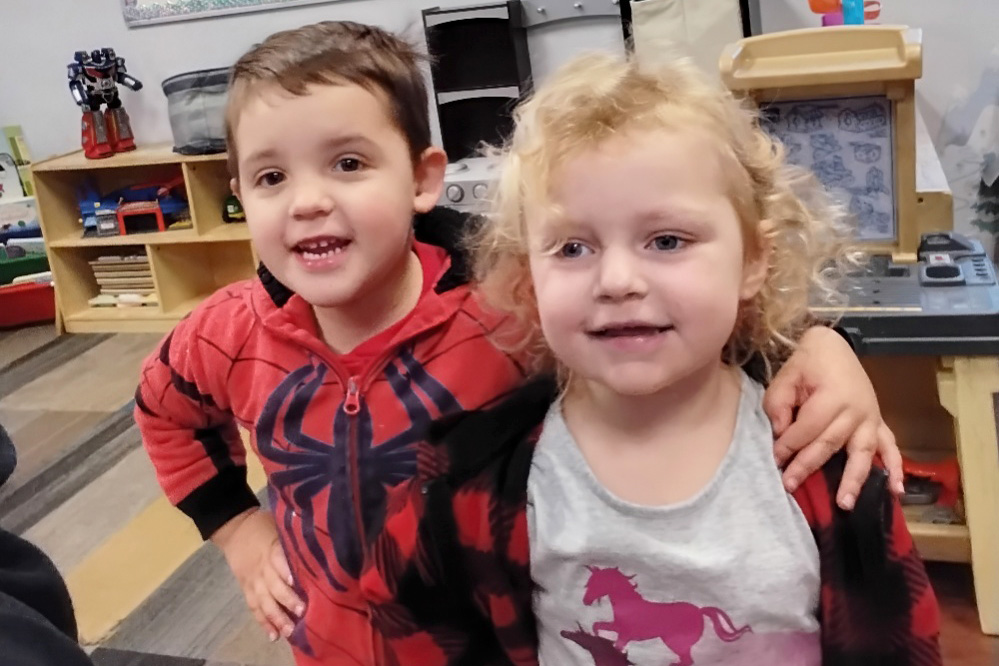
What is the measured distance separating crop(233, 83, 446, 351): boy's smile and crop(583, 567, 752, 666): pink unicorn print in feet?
1.06

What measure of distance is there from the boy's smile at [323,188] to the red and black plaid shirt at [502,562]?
168 mm

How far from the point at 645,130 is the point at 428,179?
1.03 feet

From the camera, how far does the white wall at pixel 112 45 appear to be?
9.49 ft

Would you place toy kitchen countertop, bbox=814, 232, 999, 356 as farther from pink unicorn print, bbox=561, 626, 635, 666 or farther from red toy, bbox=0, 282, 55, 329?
red toy, bbox=0, 282, 55, 329

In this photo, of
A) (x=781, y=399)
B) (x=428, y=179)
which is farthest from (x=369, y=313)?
(x=781, y=399)

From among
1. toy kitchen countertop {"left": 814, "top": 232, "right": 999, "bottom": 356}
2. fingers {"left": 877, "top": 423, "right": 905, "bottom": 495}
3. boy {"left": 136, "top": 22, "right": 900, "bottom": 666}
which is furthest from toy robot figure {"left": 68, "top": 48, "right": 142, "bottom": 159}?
fingers {"left": 877, "top": 423, "right": 905, "bottom": 495}

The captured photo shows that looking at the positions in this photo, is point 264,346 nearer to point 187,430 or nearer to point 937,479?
point 187,430

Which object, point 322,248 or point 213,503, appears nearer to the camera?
point 322,248

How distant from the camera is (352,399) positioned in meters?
0.88

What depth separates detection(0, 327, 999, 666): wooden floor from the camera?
164cm

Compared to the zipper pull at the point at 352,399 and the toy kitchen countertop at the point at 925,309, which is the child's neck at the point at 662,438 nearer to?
the zipper pull at the point at 352,399

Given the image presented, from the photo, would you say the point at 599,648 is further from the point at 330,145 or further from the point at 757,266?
the point at 330,145

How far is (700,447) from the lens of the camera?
2.36ft

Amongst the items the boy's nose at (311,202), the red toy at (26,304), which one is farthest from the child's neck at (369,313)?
the red toy at (26,304)
